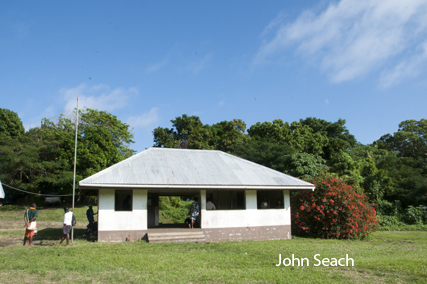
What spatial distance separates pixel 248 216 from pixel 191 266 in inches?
264

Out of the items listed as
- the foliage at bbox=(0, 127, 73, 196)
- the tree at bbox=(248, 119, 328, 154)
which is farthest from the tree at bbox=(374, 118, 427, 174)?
the foliage at bbox=(0, 127, 73, 196)

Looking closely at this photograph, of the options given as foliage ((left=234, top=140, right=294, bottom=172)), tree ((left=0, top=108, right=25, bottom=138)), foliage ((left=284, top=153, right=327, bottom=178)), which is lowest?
foliage ((left=284, top=153, right=327, bottom=178))

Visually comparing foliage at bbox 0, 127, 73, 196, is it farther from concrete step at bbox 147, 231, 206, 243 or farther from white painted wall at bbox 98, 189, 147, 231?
concrete step at bbox 147, 231, 206, 243

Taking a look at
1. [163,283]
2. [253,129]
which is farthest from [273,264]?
[253,129]

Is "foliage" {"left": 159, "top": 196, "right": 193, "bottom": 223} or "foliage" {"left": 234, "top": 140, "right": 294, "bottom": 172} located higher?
"foliage" {"left": 234, "top": 140, "right": 294, "bottom": 172}

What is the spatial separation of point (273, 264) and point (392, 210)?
67.0ft

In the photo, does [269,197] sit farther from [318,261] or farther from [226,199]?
[318,261]

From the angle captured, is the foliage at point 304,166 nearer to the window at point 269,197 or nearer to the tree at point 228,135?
the window at point 269,197

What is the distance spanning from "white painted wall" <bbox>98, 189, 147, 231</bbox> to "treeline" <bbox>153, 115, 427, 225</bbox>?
491 inches

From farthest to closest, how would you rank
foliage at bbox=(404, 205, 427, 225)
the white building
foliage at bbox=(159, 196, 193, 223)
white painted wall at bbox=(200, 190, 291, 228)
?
foliage at bbox=(159, 196, 193, 223) → foliage at bbox=(404, 205, 427, 225) → white painted wall at bbox=(200, 190, 291, 228) → the white building

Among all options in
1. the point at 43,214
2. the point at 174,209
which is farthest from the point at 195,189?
the point at 43,214

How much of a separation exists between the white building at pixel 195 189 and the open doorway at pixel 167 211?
2.1 inches

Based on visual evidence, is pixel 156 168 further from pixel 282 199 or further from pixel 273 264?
pixel 273 264

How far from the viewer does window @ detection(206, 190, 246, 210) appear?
17422 millimetres
